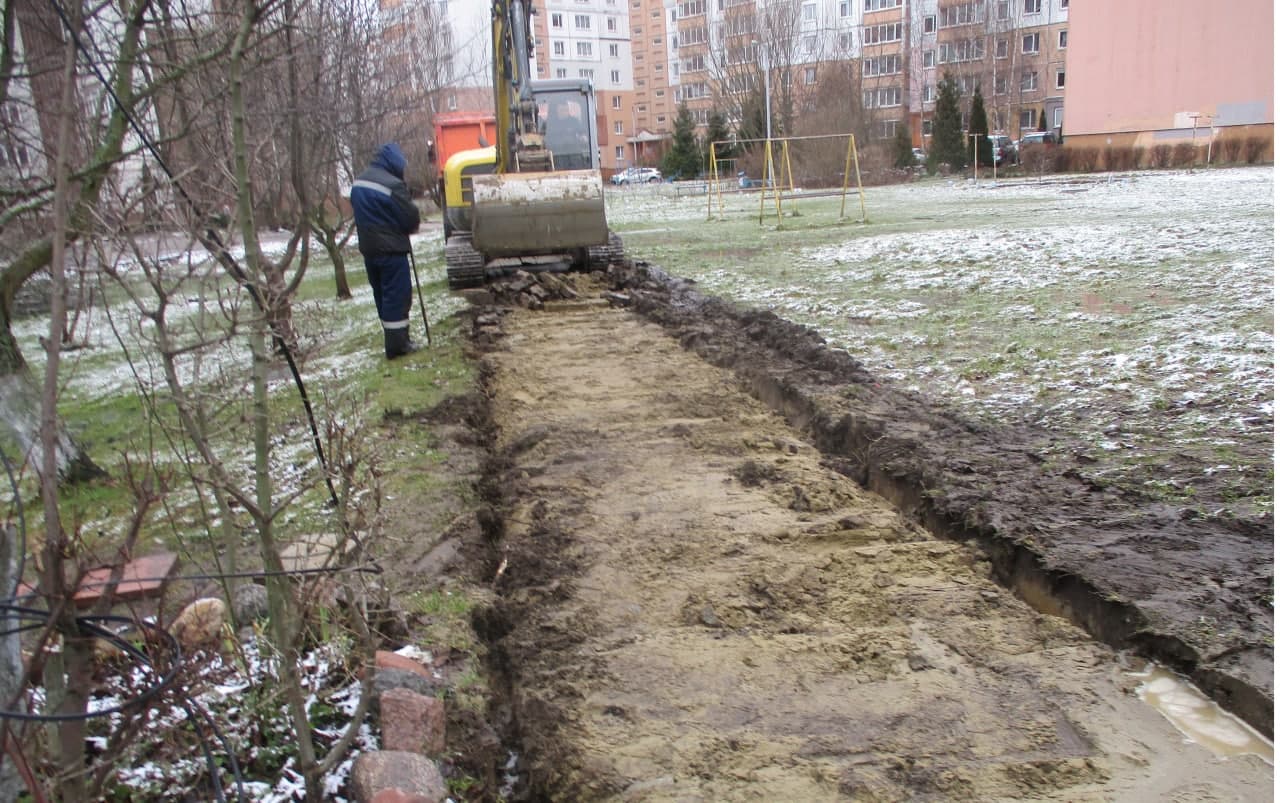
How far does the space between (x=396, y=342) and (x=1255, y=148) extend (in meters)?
32.1

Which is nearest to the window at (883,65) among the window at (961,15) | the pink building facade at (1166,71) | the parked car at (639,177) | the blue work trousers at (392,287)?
the window at (961,15)

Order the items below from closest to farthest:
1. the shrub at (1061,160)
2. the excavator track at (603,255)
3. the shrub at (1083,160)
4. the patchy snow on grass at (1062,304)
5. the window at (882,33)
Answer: the patchy snow on grass at (1062,304)
the excavator track at (603,255)
the shrub at (1083,160)
the shrub at (1061,160)
the window at (882,33)

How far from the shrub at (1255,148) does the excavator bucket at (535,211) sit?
2825 centimetres

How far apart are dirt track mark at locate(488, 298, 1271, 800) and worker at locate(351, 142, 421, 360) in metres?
3.43

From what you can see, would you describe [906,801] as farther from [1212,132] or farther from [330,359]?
[1212,132]

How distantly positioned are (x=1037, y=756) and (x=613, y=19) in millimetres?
87338

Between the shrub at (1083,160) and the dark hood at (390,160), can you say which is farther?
the shrub at (1083,160)

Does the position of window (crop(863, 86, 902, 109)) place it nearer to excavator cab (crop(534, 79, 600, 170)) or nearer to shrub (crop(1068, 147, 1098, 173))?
shrub (crop(1068, 147, 1098, 173))

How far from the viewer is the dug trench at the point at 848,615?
9.43 ft

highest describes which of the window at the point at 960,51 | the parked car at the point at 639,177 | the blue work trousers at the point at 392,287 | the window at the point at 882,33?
the window at the point at 882,33

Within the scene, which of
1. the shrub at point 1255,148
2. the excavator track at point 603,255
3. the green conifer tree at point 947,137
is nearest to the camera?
the excavator track at point 603,255

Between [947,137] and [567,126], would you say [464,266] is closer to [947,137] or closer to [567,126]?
[567,126]

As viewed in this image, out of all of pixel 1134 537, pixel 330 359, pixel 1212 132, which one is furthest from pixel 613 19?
pixel 1134 537

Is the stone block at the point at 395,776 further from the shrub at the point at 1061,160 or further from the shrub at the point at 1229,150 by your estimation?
the shrub at the point at 1061,160
